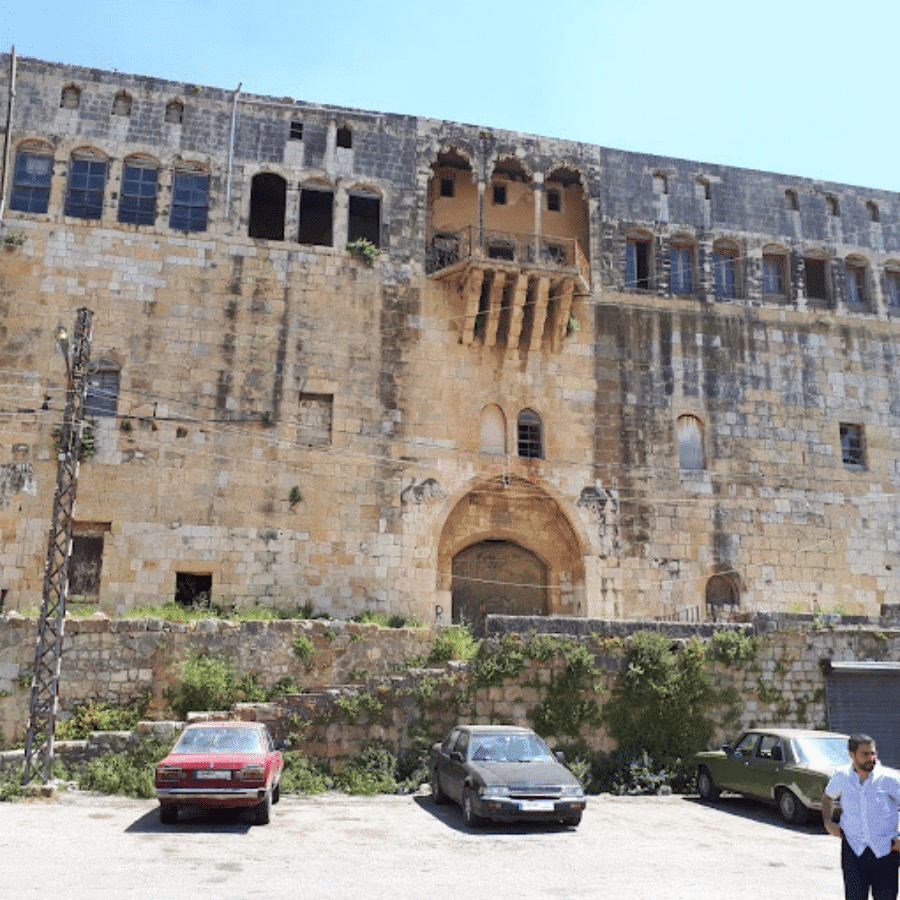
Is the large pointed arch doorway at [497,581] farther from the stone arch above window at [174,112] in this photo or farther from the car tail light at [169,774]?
the stone arch above window at [174,112]

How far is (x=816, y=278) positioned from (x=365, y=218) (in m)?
15.2

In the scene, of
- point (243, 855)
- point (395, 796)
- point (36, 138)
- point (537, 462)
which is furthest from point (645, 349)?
point (243, 855)

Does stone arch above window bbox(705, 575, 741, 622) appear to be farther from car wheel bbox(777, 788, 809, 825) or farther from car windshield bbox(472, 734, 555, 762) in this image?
car windshield bbox(472, 734, 555, 762)

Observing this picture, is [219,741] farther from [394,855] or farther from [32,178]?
[32,178]

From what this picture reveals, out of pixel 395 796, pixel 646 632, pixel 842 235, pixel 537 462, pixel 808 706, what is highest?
pixel 842 235

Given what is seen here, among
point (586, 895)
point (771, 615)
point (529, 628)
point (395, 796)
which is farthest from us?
point (771, 615)

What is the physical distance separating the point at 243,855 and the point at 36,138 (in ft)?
72.5

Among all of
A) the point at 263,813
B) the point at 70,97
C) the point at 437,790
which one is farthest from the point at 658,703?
the point at 70,97

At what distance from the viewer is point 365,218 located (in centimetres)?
2795

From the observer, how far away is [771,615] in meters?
20.3

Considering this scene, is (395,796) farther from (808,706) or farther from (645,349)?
(645,349)

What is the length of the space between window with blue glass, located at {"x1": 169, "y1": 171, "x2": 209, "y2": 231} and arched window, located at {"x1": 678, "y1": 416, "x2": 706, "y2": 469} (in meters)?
15.1

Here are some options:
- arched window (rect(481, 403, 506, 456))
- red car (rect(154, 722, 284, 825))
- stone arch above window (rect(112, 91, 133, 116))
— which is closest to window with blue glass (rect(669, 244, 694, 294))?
arched window (rect(481, 403, 506, 456))

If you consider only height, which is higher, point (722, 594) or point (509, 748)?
point (722, 594)
